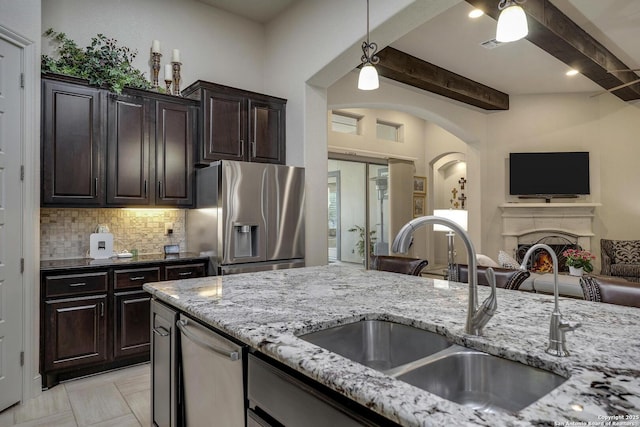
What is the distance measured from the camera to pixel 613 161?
6484mm

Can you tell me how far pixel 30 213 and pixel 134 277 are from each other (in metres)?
0.89

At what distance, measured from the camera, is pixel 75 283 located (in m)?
3.00

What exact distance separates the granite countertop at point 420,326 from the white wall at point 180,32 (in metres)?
2.94

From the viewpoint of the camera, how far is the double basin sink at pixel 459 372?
102cm

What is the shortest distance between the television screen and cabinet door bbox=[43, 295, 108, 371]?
6549 millimetres

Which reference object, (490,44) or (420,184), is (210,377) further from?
(420,184)

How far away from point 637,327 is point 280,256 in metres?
2.90

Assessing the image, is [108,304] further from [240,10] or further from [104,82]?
[240,10]

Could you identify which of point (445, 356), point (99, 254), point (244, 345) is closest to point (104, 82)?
point (99, 254)

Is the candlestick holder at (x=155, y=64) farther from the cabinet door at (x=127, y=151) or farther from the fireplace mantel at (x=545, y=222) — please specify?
the fireplace mantel at (x=545, y=222)

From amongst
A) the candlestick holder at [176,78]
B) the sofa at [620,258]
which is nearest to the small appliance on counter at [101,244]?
the candlestick holder at [176,78]

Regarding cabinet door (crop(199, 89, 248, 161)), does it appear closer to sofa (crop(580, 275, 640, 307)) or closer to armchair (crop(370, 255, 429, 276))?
armchair (crop(370, 255, 429, 276))

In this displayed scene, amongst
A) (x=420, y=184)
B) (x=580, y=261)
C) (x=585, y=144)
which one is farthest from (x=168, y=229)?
(x=585, y=144)

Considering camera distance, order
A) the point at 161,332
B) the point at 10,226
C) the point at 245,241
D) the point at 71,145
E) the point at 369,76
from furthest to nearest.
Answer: the point at 245,241 < the point at 71,145 < the point at 10,226 < the point at 369,76 < the point at 161,332
